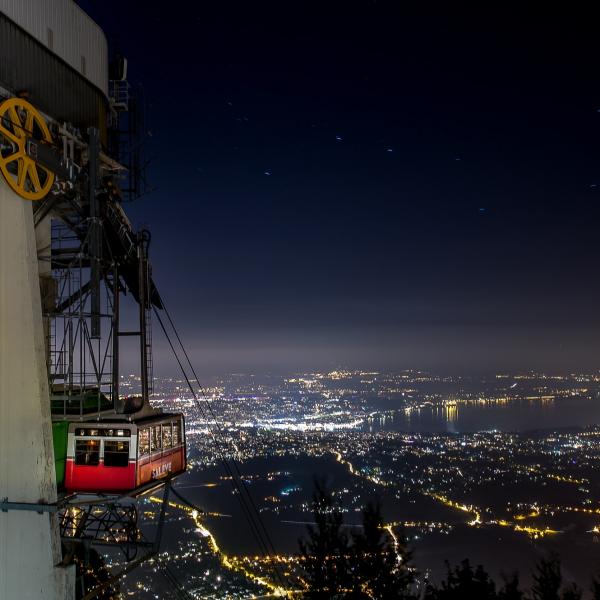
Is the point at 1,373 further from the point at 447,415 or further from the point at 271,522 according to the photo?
the point at 447,415

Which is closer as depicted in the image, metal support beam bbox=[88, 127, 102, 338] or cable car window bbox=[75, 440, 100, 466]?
cable car window bbox=[75, 440, 100, 466]

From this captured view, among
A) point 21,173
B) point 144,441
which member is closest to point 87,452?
point 144,441

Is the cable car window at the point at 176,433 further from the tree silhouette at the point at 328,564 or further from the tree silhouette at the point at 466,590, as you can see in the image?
the tree silhouette at the point at 466,590

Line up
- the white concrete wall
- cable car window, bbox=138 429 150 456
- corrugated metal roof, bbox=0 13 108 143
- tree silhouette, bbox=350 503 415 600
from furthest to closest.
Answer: tree silhouette, bbox=350 503 415 600, cable car window, bbox=138 429 150 456, corrugated metal roof, bbox=0 13 108 143, the white concrete wall

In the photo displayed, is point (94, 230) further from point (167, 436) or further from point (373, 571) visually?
point (373, 571)

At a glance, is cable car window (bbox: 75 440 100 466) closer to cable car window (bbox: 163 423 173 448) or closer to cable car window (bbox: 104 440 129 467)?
cable car window (bbox: 104 440 129 467)

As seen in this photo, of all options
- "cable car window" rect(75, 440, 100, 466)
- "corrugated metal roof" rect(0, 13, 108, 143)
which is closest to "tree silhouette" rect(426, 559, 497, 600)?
"cable car window" rect(75, 440, 100, 466)
